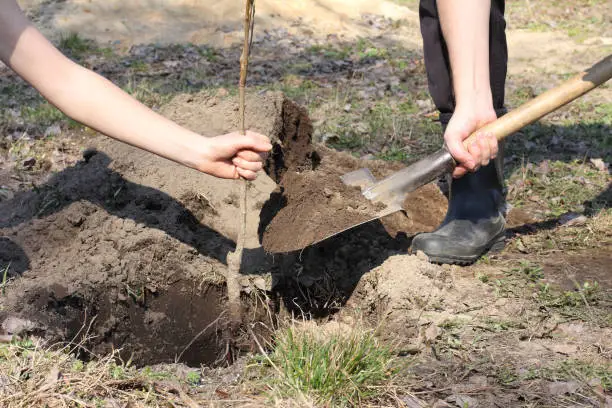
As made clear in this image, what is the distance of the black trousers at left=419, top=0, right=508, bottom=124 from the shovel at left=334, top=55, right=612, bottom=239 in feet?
1.77

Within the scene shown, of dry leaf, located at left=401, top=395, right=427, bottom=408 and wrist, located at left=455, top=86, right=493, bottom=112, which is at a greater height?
wrist, located at left=455, top=86, right=493, bottom=112

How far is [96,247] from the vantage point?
3.10 m

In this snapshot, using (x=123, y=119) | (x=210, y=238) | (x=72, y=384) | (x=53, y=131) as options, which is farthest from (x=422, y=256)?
(x=53, y=131)

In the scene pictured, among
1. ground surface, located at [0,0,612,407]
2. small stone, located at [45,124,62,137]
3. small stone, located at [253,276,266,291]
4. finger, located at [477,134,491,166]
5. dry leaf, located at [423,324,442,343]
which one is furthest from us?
small stone, located at [45,124,62,137]

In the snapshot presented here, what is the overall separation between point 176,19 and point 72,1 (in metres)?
1.50

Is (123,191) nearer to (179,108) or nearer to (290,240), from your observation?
(179,108)

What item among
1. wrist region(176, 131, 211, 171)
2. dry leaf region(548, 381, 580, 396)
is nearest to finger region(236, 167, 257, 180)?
wrist region(176, 131, 211, 171)

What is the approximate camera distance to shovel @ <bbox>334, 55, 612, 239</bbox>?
9.30 feet

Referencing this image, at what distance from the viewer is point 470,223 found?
11.1 ft

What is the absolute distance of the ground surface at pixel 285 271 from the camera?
7.70 ft

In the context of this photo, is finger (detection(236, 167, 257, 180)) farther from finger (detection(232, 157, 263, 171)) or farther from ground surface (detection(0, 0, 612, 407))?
ground surface (detection(0, 0, 612, 407))

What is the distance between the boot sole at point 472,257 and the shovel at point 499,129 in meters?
0.44

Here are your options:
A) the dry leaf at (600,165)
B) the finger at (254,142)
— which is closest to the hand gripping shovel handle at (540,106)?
the finger at (254,142)

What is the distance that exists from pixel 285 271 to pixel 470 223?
1.01m
